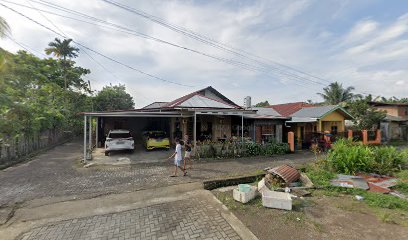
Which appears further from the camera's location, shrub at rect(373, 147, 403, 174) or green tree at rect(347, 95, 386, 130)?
green tree at rect(347, 95, 386, 130)

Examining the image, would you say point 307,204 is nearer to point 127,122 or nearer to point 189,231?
point 189,231

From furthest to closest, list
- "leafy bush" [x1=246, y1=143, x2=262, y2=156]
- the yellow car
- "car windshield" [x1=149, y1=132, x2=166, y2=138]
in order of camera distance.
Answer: "car windshield" [x1=149, y1=132, x2=166, y2=138], the yellow car, "leafy bush" [x1=246, y1=143, x2=262, y2=156]

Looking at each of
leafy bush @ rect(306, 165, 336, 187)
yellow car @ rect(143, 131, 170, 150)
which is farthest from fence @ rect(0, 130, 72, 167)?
leafy bush @ rect(306, 165, 336, 187)

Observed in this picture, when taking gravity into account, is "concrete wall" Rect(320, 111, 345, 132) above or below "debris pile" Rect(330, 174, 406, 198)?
above

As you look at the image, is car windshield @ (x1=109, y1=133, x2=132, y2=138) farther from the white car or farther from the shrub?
the shrub

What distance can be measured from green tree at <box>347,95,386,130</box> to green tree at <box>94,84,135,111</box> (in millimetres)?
32839

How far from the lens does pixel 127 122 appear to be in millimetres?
20188

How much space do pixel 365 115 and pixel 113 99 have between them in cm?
3401

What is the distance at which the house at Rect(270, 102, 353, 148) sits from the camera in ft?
50.0

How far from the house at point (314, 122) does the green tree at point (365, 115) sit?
2.14 metres

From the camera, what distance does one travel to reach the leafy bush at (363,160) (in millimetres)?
7992

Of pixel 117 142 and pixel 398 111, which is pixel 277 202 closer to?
pixel 117 142

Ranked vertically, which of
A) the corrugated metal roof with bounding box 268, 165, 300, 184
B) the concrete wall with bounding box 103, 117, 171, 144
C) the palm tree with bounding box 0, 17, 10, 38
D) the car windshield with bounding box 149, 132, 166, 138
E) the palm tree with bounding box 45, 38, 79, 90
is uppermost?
the palm tree with bounding box 45, 38, 79, 90

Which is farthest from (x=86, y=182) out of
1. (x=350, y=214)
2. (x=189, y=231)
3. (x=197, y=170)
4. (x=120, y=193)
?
(x=350, y=214)
